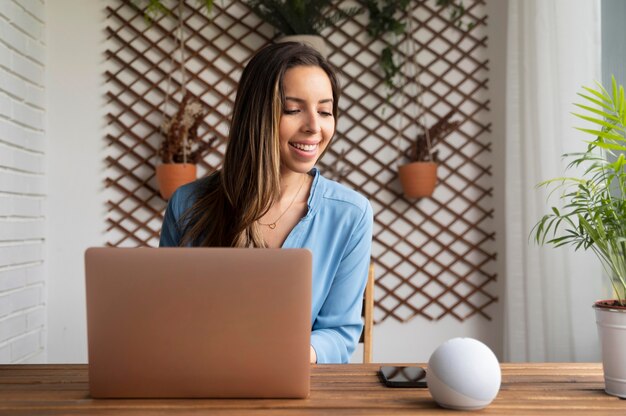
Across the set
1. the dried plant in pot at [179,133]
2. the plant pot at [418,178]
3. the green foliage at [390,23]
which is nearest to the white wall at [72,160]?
the dried plant in pot at [179,133]

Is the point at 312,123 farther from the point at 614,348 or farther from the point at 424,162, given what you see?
the point at 424,162

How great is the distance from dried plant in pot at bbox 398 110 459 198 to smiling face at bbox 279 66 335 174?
159 centimetres

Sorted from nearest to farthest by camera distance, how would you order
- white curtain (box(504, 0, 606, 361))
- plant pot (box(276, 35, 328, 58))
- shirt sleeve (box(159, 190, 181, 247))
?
shirt sleeve (box(159, 190, 181, 247)), white curtain (box(504, 0, 606, 361)), plant pot (box(276, 35, 328, 58))

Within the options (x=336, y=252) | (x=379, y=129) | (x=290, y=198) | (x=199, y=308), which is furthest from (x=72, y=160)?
(x=199, y=308)

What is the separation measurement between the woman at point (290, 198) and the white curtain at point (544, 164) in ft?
4.07

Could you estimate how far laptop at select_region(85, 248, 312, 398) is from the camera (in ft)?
2.73

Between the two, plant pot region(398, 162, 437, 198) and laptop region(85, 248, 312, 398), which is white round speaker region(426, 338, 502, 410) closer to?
laptop region(85, 248, 312, 398)

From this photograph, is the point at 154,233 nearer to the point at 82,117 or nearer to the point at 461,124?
the point at 82,117

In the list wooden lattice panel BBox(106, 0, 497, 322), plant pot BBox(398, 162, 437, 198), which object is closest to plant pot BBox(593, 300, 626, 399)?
plant pot BBox(398, 162, 437, 198)

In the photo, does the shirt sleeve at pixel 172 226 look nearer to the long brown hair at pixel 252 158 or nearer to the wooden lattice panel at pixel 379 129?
the long brown hair at pixel 252 158

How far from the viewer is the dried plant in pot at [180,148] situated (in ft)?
9.43

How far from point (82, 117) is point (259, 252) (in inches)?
94.2

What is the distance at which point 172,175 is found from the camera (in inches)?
113

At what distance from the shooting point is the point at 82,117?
3.00 m
